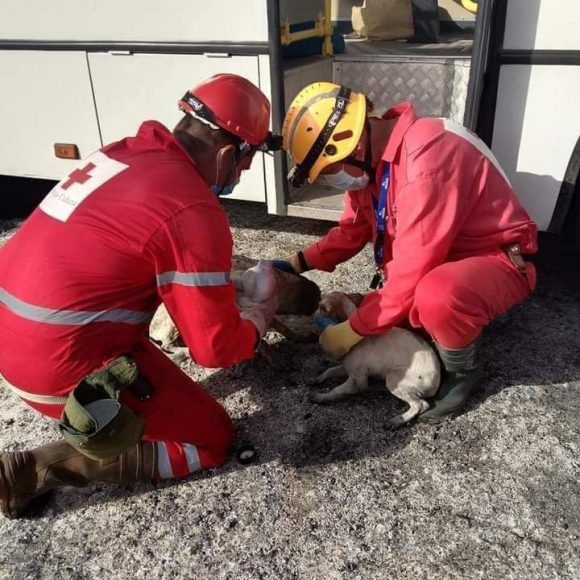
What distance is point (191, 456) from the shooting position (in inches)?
112

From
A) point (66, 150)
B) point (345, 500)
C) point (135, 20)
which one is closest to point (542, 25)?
point (135, 20)

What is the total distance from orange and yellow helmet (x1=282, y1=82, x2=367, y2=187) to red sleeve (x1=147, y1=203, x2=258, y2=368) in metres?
0.72

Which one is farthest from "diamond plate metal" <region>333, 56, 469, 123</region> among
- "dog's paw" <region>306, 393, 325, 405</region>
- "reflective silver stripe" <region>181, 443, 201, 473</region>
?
"reflective silver stripe" <region>181, 443, 201, 473</region>

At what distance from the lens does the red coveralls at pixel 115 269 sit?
2355 mm

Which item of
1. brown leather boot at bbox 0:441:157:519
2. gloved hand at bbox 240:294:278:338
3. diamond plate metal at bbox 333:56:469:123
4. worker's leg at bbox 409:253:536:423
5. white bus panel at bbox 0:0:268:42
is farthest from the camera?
diamond plate metal at bbox 333:56:469:123

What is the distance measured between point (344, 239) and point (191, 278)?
1.62 meters

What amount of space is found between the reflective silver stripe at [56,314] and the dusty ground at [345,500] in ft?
2.97

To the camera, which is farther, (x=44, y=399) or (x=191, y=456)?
A: (x=191, y=456)

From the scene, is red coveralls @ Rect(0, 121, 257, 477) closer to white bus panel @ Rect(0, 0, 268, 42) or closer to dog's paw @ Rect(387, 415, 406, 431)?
dog's paw @ Rect(387, 415, 406, 431)

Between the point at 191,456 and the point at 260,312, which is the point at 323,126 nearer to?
the point at 260,312

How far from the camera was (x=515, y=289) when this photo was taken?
3.06m

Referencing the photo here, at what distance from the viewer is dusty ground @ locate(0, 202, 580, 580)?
2.46 metres

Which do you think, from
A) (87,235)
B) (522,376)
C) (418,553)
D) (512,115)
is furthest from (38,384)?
(512,115)

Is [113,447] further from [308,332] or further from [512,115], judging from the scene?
[512,115]
